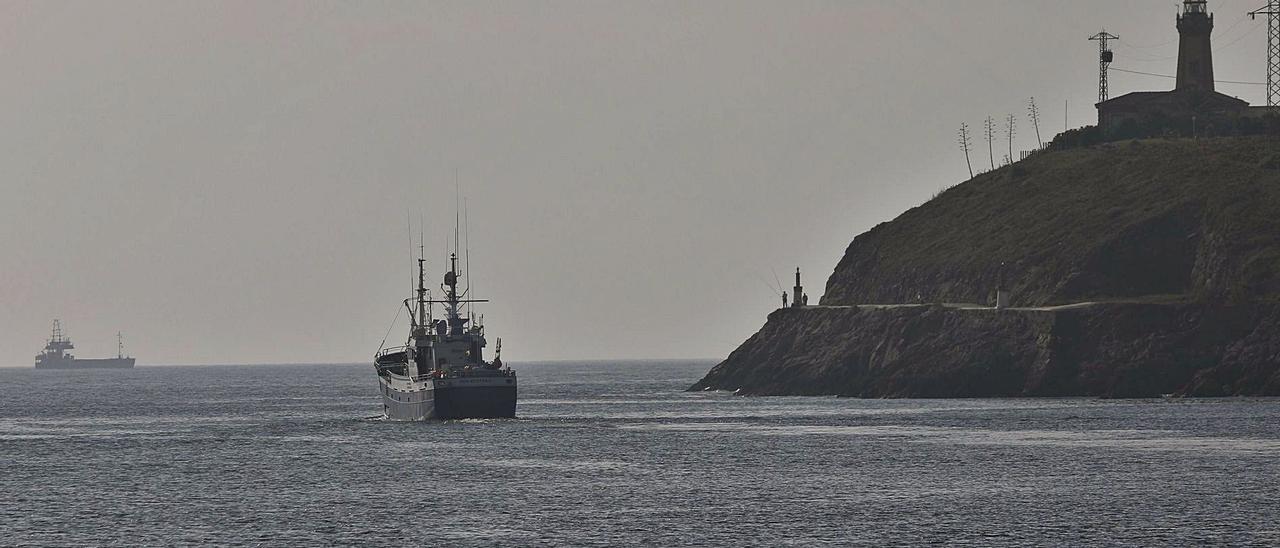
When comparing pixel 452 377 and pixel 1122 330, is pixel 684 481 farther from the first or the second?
pixel 1122 330

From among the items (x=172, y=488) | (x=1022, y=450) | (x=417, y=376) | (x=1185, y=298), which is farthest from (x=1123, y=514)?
(x=1185, y=298)

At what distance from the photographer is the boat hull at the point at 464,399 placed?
487ft

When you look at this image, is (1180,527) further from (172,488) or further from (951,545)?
(172,488)

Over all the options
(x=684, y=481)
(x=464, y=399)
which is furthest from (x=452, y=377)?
(x=684, y=481)

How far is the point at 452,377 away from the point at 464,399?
204 centimetres

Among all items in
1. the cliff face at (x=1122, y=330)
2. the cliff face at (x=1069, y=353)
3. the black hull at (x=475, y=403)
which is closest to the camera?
the black hull at (x=475, y=403)

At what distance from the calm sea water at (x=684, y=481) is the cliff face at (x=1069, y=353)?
11.1m

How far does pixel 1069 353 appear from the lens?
177500mm

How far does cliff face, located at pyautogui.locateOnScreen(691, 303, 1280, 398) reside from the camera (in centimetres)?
16738

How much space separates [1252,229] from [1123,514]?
395ft

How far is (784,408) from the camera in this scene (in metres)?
174

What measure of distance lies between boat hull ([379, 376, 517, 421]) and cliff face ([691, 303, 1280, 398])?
164 ft

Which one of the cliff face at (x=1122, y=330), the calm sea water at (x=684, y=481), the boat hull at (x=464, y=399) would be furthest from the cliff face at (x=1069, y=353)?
the boat hull at (x=464, y=399)

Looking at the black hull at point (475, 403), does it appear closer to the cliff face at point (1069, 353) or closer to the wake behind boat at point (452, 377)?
the wake behind boat at point (452, 377)
